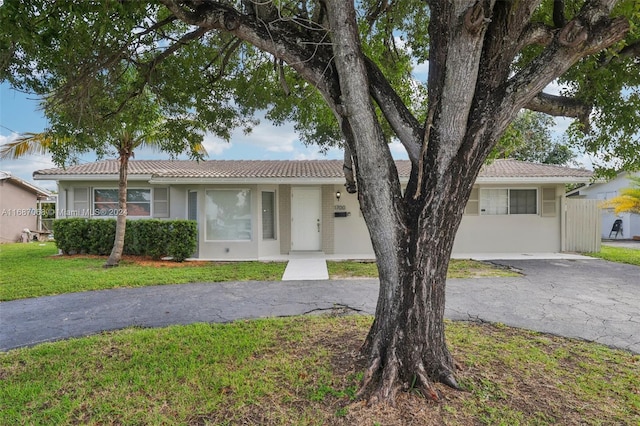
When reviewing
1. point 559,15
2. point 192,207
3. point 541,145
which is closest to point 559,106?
point 559,15

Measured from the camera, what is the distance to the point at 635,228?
2138 centimetres

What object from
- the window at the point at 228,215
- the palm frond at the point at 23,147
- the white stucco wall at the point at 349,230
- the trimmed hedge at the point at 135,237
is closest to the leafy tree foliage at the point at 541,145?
the white stucco wall at the point at 349,230

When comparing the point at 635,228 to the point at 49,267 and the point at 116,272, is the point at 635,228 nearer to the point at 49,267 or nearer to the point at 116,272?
the point at 116,272

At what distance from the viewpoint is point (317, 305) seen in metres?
6.44

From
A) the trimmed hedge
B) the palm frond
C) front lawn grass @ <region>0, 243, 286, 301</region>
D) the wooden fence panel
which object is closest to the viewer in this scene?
front lawn grass @ <region>0, 243, 286, 301</region>

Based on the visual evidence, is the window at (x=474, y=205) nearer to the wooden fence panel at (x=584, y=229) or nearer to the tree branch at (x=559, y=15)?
the wooden fence panel at (x=584, y=229)

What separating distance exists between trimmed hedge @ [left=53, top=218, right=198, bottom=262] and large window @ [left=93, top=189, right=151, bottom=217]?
922mm

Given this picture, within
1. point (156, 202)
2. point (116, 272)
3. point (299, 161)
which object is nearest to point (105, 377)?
point (116, 272)

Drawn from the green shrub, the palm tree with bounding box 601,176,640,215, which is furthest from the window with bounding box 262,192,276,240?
the palm tree with bounding box 601,176,640,215

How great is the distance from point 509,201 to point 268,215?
29.4 feet

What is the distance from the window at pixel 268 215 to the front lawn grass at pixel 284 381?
7819 millimetres

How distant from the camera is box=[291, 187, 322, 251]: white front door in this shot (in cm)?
1324

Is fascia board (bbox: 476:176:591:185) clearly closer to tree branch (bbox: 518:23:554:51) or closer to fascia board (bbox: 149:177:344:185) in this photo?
fascia board (bbox: 149:177:344:185)

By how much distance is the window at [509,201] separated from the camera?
43.8 feet
